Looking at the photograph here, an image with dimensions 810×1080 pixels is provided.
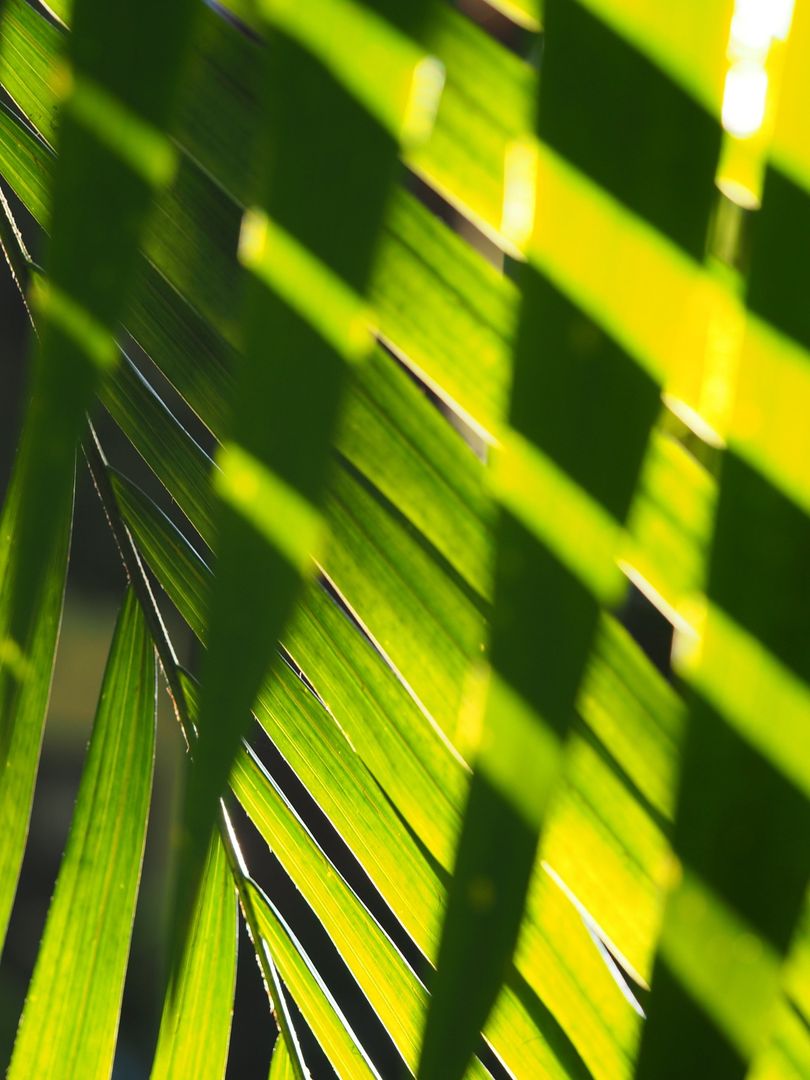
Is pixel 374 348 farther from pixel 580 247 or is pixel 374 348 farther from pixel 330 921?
pixel 330 921

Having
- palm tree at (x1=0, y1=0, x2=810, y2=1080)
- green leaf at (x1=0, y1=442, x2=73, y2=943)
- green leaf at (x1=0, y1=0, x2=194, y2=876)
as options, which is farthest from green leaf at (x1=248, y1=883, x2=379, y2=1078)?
green leaf at (x1=0, y1=0, x2=194, y2=876)

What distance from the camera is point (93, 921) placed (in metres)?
0.48

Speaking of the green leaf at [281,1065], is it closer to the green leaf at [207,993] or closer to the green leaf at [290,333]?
the green leaf at [207,993]

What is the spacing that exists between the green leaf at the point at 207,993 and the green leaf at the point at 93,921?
4cm

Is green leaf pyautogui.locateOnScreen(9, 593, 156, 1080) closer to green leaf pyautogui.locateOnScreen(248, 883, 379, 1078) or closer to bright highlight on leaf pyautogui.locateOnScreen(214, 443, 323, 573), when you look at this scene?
green leaf pyautogui.locateOnScreen(248, 883, 379, 1078)

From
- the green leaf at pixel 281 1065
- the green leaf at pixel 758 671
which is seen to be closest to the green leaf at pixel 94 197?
the green leaf at pixel 758 671

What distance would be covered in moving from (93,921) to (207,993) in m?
0.08

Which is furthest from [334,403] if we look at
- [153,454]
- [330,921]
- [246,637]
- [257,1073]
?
[257,1073]

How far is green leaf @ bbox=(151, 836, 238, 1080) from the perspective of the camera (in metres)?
0.48

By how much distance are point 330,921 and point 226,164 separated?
357mm

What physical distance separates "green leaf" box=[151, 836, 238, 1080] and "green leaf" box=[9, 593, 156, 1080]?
0.12 ft

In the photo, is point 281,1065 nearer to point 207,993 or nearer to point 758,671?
point 207,993

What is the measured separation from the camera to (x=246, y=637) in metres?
0.22

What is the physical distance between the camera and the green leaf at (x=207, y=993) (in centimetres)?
48
